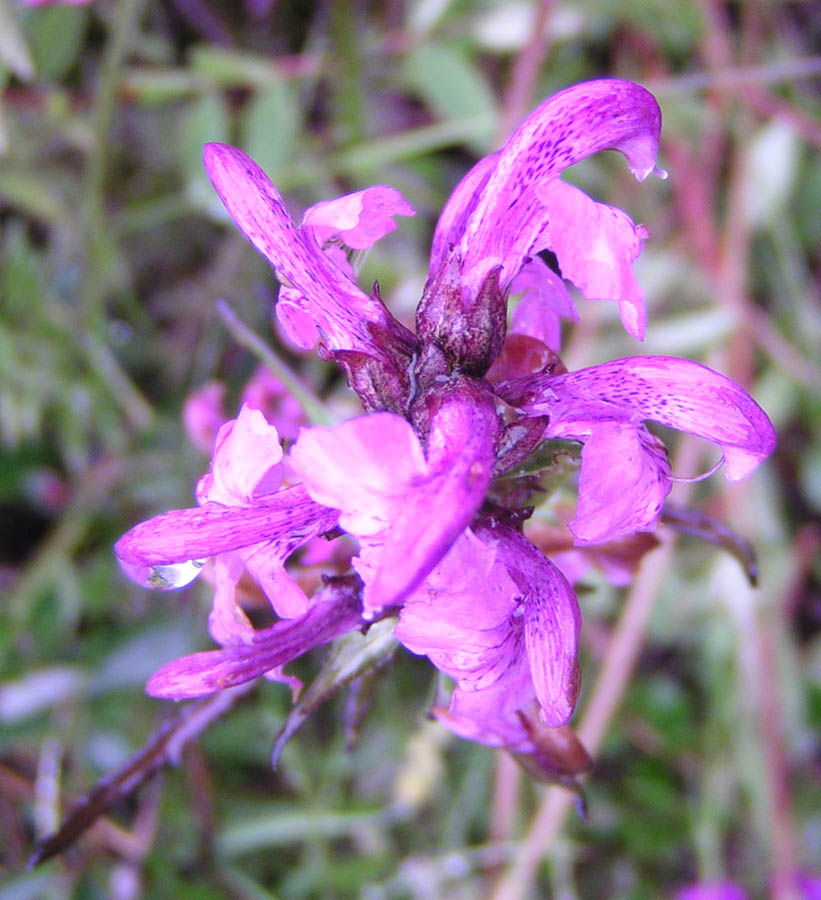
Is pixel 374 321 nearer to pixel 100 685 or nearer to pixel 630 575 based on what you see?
pixel 630 575

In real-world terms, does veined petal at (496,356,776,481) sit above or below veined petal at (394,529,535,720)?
above

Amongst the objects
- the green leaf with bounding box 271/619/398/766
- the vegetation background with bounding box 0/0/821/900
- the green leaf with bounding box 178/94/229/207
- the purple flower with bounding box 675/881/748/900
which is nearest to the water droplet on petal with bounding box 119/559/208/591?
A: the green leaf with bounding box 271/619/398/766

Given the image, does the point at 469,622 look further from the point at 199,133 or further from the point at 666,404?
the point at 199,133

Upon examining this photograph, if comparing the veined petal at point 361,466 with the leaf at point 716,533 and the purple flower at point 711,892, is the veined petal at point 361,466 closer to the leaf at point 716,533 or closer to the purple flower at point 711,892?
the leaf at point 716,533

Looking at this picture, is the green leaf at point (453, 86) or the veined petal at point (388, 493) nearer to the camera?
the veined petal at point (388, 493)

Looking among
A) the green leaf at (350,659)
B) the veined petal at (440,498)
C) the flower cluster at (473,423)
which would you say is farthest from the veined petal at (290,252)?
the green leaf at (350,659)

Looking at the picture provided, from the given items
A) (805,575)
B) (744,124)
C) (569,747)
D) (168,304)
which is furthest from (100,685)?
(744,124)

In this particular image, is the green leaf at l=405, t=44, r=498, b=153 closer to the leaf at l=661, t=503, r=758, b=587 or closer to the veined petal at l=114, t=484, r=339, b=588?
the leaf at l=661, t=503, r=758, b=587
